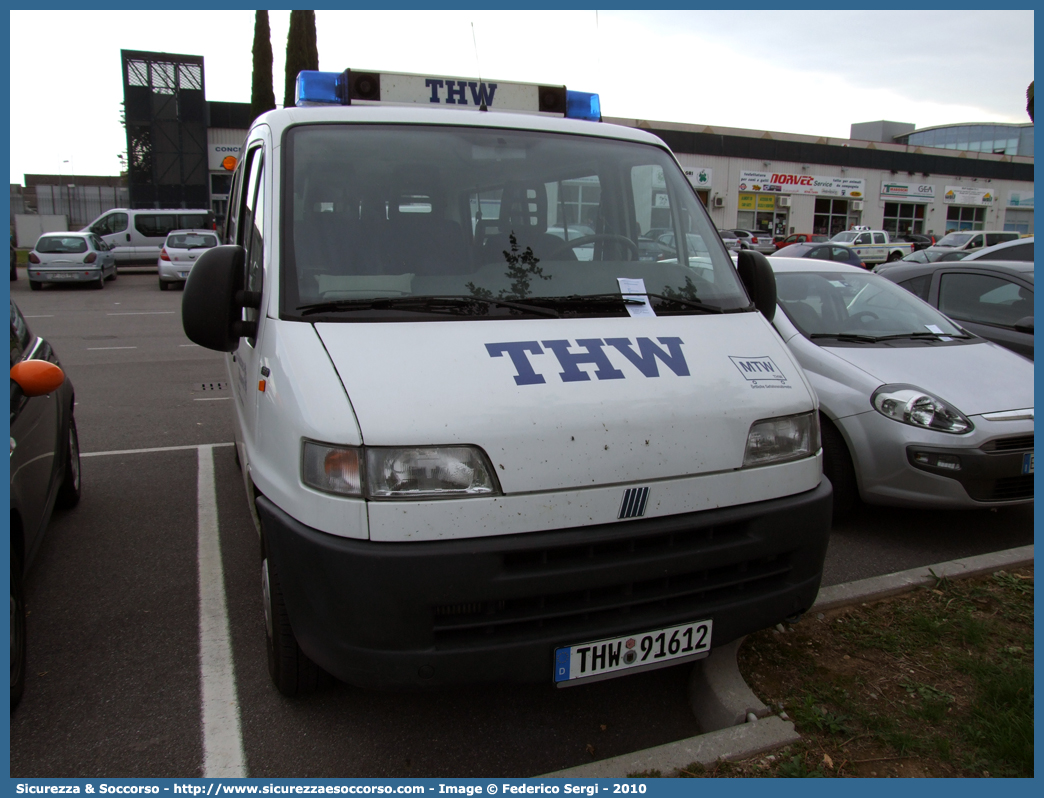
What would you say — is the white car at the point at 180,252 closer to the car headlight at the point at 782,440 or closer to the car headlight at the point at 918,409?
the car headlight at the point at 918,409

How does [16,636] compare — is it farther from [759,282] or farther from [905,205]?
[905,205]

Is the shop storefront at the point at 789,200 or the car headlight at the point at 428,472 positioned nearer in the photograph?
the car headlight at the point at 428,472

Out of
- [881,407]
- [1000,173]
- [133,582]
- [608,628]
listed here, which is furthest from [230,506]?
[1000,173]

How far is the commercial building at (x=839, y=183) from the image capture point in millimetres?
42250

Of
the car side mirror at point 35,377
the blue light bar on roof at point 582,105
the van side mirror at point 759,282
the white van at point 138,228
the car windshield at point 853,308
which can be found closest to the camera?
the car side mirror at point 35,377

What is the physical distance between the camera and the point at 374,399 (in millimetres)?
2381

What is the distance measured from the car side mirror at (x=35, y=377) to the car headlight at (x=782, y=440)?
2611 mm

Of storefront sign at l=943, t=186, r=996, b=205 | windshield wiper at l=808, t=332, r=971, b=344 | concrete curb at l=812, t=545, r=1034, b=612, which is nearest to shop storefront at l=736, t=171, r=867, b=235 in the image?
storefront sign at l=943, t=186, r=996, b=205

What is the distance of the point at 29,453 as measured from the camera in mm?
3436

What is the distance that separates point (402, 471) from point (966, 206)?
56.0 meters

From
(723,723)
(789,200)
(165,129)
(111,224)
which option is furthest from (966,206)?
(723,723)

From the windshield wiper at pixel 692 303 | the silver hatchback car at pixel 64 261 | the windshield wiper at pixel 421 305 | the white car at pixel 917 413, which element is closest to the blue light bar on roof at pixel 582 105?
the windshield wiper at pixel 692 303

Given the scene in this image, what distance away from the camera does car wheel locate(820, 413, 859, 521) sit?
4711 millimetres

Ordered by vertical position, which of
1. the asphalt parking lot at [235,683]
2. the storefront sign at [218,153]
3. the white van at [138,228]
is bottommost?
the asphalt parking lot at [235,683]
